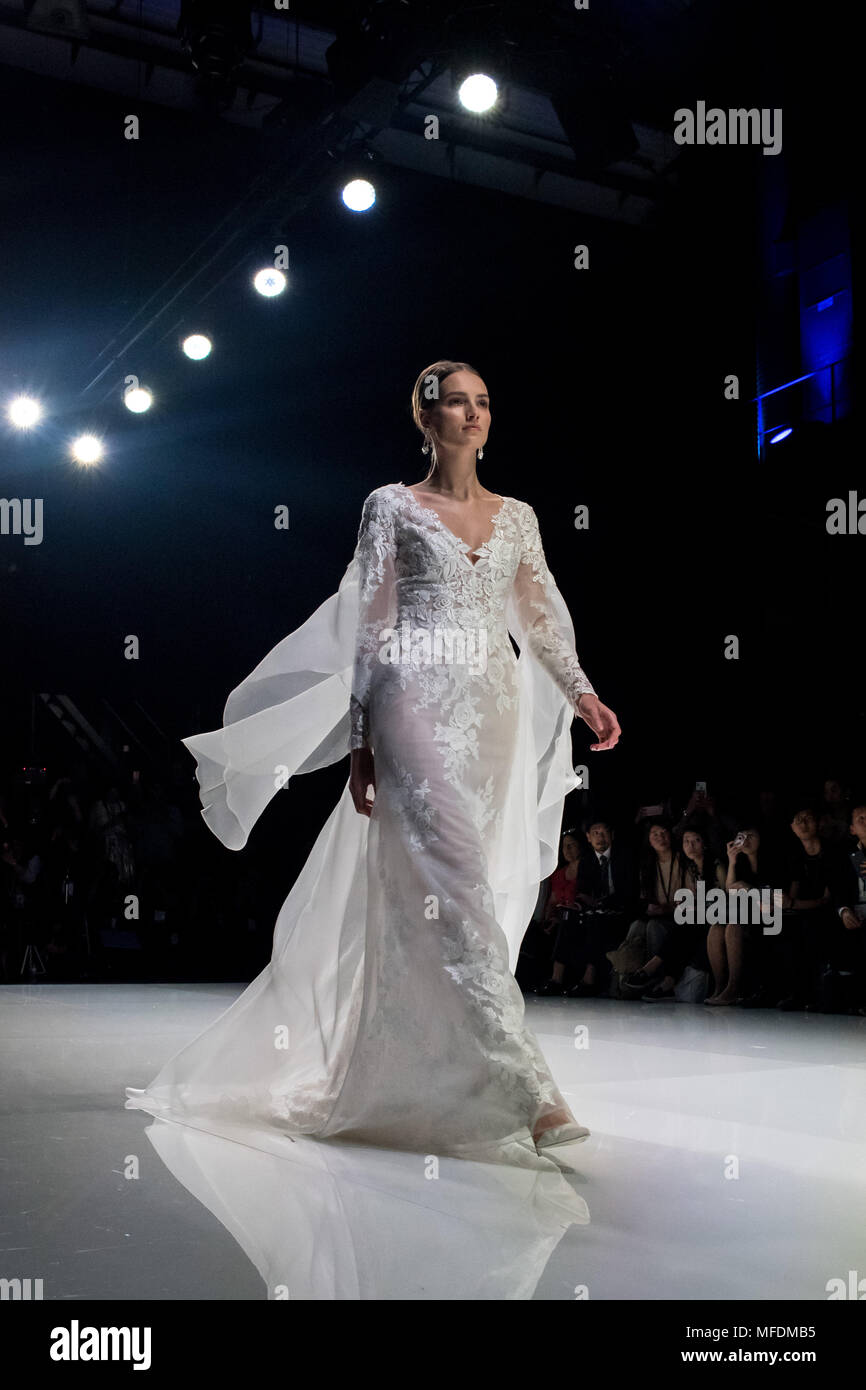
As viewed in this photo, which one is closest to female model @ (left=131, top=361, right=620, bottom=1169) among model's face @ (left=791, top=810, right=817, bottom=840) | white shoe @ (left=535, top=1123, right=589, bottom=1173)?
white shoe @ (left=535, top=1123, right=589, bottom=1173)

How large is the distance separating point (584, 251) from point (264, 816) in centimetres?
470

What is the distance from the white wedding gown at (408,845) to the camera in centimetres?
227

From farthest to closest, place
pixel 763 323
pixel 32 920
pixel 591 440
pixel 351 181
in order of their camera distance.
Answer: pixel 763 323 → pixel 591 440 → pixel 32 920 → pixel 351 181

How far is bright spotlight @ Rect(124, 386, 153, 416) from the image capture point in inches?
343

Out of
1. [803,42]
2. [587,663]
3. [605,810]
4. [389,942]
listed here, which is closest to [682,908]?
[605,810]

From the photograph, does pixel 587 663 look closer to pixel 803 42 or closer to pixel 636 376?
pixel 636 376

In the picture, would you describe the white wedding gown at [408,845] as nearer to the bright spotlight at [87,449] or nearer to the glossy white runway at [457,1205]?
the glossy white runway at [457,1205]

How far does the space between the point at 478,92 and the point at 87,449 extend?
4327mm

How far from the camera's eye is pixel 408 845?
2.42m

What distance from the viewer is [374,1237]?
1.62 m

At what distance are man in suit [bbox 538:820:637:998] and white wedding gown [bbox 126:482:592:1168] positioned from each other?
11.7 ft

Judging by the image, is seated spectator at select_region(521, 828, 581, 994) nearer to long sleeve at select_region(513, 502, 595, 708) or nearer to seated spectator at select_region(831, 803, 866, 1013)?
seated spectator at select_region(831, 803, 866, 1013)

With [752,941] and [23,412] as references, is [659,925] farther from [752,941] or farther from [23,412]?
[23,412]

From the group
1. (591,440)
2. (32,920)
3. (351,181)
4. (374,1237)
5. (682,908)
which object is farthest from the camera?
(591,440)
